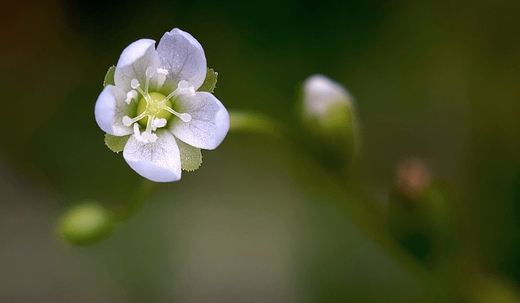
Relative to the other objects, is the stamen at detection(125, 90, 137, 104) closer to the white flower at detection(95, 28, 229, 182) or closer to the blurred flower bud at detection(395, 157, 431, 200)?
the white flower at detection(95, 28, 229, 182)

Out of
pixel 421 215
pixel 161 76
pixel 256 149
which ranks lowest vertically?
pixel 256 149

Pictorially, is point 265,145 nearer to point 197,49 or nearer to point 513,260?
point 513,260

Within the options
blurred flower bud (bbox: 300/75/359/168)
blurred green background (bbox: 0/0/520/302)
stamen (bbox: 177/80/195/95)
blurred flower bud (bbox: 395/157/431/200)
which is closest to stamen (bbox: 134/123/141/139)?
stamen (bbox: 177/80/195/95)

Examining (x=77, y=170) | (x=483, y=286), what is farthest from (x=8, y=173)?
(x=483, y=286)

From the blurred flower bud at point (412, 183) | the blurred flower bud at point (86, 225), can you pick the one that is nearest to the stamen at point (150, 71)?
the blurred flower bud at point (86, 225)

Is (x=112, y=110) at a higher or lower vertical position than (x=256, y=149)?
higher

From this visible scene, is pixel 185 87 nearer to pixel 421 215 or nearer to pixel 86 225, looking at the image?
pixel 86 225

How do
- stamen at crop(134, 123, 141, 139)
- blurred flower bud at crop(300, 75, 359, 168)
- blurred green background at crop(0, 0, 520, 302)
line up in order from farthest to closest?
blurred green background at crop(0, 0, 520, 302) → blurred flower bud at crop(300, 75, 359, 168) → stamen at crop(134, 123, 141, 139)

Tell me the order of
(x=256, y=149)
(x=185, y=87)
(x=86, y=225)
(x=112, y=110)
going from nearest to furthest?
(x=112, y=110)
(x=185, y=87)
(x=86, y=225)
(x=256, y=149)

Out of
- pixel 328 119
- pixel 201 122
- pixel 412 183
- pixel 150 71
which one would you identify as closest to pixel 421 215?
pixel 412 183
